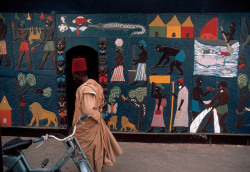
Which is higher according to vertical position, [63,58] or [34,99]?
[63,58]

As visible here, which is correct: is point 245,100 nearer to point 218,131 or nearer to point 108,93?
point 218,131

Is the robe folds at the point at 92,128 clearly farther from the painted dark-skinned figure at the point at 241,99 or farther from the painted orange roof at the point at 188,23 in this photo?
the painted dark-skinned figure at the point at 241,99

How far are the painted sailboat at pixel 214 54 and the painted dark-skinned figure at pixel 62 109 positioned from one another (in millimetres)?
3337

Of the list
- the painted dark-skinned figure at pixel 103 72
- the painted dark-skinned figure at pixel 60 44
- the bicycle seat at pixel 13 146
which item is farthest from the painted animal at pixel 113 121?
the bicycle seat at pixel 13 146

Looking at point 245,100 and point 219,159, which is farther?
point 245,100

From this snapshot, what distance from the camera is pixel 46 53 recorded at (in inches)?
225

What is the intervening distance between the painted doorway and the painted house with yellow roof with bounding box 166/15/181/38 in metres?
2.15

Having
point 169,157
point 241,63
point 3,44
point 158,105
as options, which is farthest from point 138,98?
point 3,44

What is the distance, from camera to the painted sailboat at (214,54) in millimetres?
5363

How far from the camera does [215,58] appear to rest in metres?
5.43

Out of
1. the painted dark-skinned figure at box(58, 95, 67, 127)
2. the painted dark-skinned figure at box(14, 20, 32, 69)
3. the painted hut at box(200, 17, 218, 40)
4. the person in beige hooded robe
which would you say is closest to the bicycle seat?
the person in beige hooded robe

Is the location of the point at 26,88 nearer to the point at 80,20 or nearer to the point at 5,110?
the point at 5,110
